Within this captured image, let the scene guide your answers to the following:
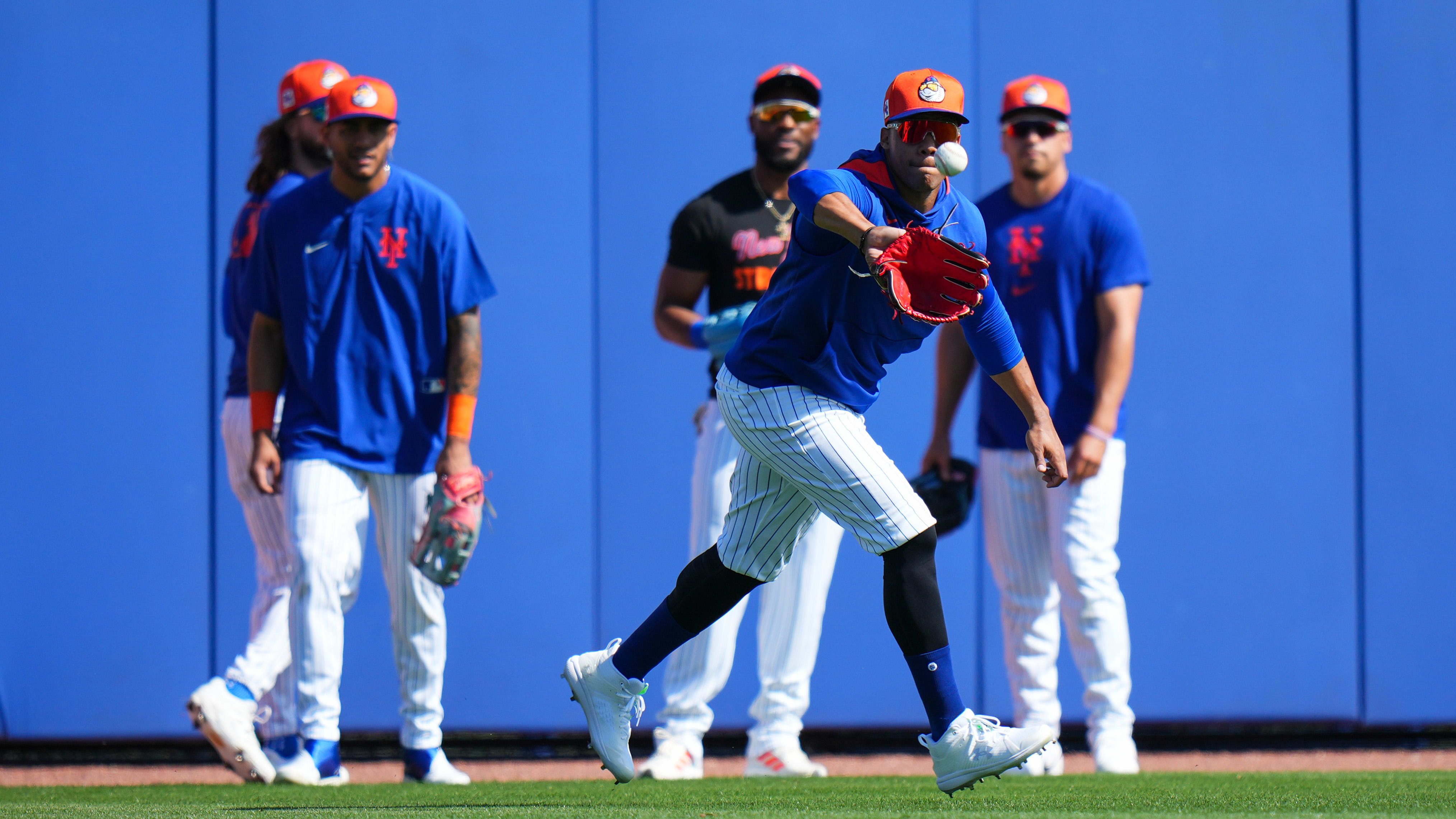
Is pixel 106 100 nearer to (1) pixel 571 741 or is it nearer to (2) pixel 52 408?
(2) pixel 52 408

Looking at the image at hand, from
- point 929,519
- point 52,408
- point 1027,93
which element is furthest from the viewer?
point 52,408

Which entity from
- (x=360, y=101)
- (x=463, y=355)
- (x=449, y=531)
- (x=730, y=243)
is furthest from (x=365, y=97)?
(x=449, y=531)

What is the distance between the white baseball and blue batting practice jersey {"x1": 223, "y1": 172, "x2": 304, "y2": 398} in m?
2.32

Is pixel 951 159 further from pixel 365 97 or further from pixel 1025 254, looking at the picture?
pixel 365 97

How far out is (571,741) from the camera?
16.3 feet

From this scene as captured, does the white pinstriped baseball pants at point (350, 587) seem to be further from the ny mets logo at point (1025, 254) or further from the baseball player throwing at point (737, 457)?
the ny mets logo at point (1025, 254)

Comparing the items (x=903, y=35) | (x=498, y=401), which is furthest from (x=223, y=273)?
(x=903, y=35)

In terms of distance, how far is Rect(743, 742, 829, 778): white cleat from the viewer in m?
3.80

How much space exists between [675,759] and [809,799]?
79 centimetres

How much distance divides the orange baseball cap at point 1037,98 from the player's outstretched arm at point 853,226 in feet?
5.53

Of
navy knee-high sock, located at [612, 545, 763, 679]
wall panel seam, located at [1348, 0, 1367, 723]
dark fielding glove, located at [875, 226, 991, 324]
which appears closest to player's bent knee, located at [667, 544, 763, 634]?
navy knee-high sock, located at [612, 545, 763, 679]

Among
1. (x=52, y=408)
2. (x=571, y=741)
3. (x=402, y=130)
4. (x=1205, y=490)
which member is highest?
(x=402, y=130)

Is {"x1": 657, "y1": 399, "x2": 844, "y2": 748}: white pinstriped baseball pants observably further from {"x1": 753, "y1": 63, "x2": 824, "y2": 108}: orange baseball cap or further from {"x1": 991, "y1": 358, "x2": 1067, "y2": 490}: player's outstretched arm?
{"x1": 991, "y1": 358, "x2": 1067, "y2": 490}: player's outstretched arm

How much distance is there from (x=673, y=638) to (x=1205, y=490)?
2800mm
